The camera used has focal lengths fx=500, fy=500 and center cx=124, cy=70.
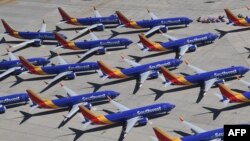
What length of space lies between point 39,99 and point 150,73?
26.3 metres

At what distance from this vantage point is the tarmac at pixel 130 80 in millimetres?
96188

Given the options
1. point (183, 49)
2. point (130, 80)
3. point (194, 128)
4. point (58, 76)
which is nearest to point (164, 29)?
point (183, 49)

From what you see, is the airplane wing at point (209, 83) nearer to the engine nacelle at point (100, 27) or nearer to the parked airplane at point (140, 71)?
the parked airplane at point (140, 71)

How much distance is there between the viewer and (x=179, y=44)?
409ft

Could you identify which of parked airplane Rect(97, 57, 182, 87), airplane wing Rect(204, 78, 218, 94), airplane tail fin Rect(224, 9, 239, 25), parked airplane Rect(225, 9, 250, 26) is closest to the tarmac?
airplane wing Rect(204, 78, 218, 94)

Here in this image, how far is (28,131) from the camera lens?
98.2 m

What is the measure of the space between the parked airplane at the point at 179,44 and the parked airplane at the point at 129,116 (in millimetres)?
27629

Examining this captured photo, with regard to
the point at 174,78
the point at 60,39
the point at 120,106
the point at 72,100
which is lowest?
the point at 120,106

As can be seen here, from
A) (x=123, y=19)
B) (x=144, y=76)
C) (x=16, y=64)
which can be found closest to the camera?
(x=144, y=76)

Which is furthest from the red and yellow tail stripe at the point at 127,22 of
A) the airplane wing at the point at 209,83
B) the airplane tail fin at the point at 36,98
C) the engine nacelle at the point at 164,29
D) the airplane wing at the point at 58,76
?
the airplane tail fin at the point at 36,98

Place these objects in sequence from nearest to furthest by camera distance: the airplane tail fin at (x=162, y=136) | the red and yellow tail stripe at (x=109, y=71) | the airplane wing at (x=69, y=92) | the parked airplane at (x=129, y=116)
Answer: the airplane tail fin at (x=162, y=136)
the parked airplane at (x=129, y=116)
the airplane wing at (x=69, y=92)
the red and yellow tail stripe at (x=109, y=71)

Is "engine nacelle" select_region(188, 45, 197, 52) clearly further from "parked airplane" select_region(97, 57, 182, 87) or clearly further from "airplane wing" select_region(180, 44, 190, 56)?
"parked airplane" select_region(97, 57, 182, 87)

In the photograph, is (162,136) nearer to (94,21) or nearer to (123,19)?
(123,19)

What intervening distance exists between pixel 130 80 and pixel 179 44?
60.0 feet
